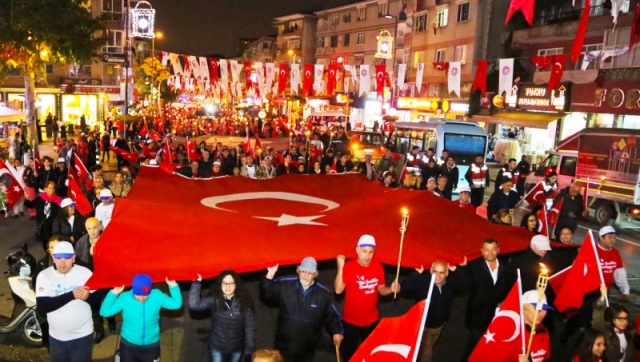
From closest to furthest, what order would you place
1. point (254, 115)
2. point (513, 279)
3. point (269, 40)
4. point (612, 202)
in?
point (513, 279), point (612, 202), point (254, 115), point (269, 40)

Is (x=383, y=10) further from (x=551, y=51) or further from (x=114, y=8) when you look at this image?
(x=551, y=51)

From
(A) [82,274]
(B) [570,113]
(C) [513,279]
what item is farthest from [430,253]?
(B) [570,113]

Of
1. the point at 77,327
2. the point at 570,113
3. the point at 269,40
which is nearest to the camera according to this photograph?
the point at 77,327

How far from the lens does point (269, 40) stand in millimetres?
103500

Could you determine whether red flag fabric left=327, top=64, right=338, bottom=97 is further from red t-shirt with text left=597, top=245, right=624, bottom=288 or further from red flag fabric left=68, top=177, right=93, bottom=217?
red t-shirt with text left=597, top=245, right=624, bottom=288

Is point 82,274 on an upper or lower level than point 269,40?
lower

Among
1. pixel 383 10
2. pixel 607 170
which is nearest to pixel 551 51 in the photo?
pixel 607 170

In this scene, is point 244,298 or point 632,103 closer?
point 244,298

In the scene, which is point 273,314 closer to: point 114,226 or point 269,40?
point 114,226

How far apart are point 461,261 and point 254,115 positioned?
58.7 metres

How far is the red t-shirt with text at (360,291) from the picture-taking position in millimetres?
6301

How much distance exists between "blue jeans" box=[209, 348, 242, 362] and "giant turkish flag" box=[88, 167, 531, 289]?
812 millimetres

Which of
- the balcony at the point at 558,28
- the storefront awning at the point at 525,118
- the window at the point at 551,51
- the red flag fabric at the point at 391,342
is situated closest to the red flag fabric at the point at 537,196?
the red flag fabric at the point at 391,342

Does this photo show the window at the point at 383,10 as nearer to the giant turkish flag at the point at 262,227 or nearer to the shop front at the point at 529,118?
the shop front at the point at 529,118
